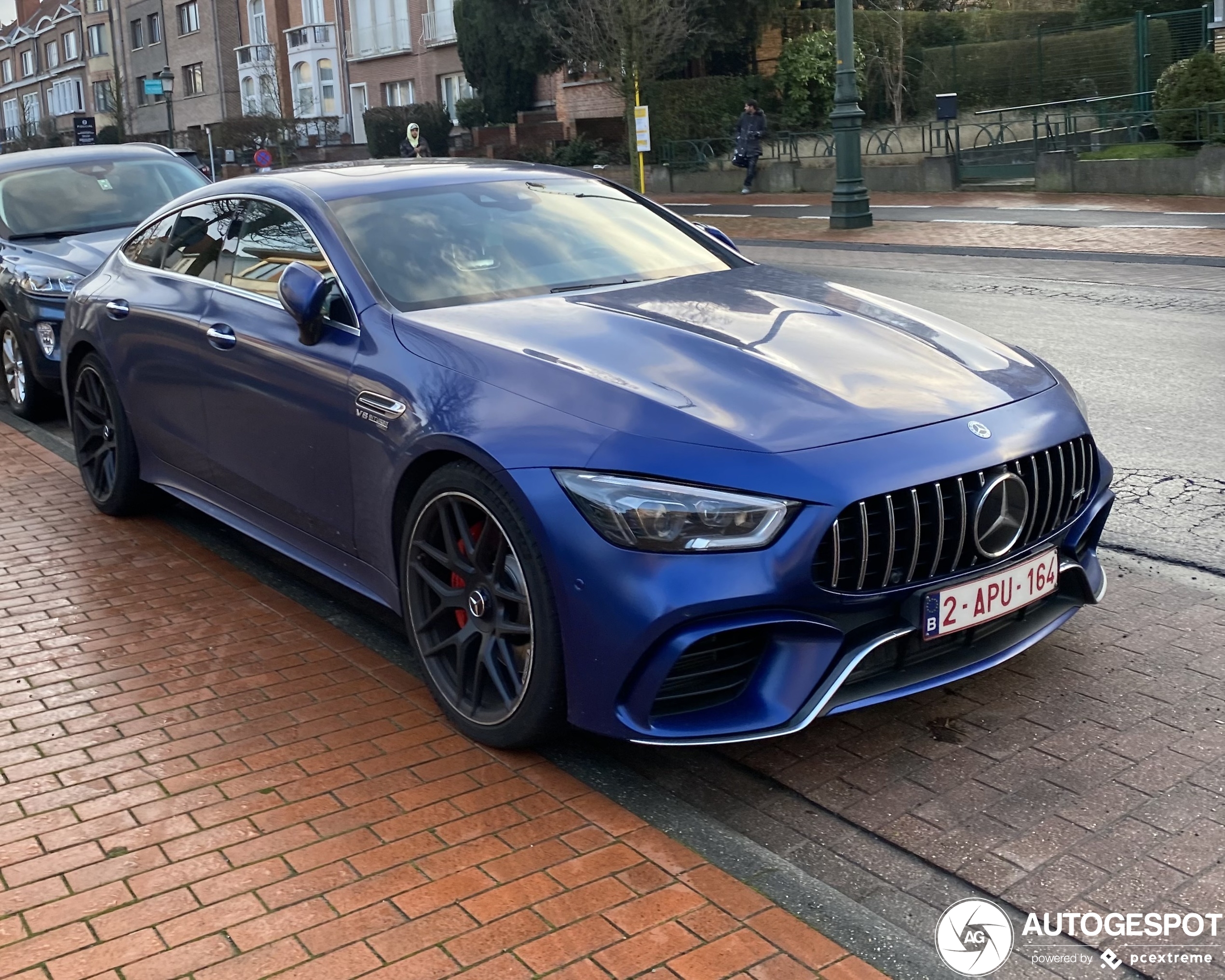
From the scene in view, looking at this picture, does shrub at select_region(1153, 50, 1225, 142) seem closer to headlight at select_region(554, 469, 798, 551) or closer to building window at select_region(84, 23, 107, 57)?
headlight at select_region(554, 469, 798, 551)

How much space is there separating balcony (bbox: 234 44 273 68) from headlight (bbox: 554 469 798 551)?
63342mm

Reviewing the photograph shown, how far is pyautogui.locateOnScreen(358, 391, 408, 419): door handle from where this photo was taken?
13.2 ft

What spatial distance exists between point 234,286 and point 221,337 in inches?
9.8

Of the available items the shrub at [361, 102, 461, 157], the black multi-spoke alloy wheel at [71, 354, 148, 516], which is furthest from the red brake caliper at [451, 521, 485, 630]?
the shrub at [361, 102, 461, 157]

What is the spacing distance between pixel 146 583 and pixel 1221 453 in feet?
16.5

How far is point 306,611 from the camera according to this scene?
5.20 m

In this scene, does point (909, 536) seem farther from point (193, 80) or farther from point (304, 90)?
point (193, 80)

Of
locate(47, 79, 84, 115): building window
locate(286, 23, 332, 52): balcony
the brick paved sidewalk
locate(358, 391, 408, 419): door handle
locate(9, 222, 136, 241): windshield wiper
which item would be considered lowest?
the brick paved sidewalk

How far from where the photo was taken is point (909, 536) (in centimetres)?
343

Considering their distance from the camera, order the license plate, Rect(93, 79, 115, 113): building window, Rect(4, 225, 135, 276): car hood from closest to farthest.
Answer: the license plate, Rect(4, 225, 135, 276): car hood, Rect(93, 79, 115, 113): building window

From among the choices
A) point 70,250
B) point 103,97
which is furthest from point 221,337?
point 103,97

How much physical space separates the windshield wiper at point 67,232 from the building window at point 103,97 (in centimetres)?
6877

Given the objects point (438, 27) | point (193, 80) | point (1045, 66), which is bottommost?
point (1045, 66)

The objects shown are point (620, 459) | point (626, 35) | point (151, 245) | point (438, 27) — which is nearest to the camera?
point (620, 459)
